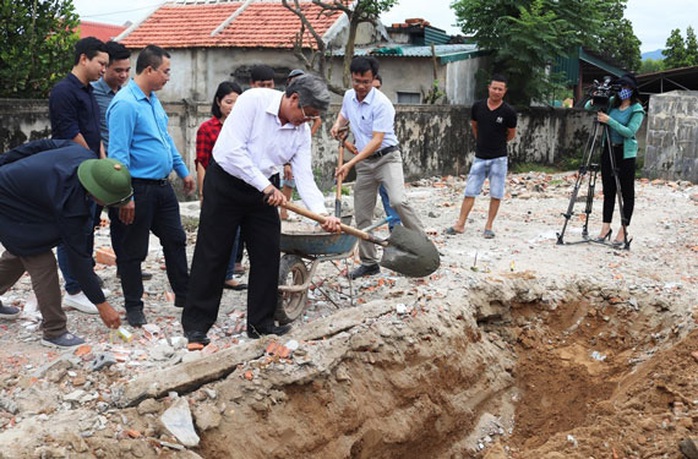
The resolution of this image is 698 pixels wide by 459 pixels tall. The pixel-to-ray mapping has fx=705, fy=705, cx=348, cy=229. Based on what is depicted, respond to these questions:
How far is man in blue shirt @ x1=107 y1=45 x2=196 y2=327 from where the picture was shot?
16.1ft

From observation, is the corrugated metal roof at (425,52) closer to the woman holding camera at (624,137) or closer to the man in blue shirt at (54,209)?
the woman holding camera at (624,137)

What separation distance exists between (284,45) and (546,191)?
8.16 m

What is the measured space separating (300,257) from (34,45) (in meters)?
6.19

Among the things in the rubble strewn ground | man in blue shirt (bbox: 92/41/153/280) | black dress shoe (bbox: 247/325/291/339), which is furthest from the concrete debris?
man in blue shirt (bbox: 92/41/153/280)

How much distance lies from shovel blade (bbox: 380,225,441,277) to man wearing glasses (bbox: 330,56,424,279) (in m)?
1.02

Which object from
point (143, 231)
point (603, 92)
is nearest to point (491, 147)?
point (603, 92)

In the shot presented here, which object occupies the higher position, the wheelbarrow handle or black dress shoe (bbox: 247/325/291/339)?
the wheelbarrow handle

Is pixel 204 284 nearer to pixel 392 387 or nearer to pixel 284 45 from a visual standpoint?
pixel 392 387

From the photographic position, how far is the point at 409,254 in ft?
17.7

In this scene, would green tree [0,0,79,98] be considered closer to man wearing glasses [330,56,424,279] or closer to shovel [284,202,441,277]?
man wearing glasses [330,56,424,279]

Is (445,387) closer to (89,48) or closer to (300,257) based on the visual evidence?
(300,257)

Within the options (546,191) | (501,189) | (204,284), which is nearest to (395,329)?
(204,284)

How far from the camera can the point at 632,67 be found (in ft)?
94.2

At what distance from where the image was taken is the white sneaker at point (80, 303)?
5.31 meters
